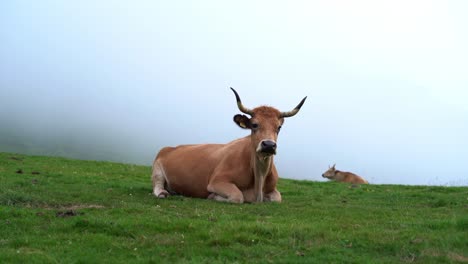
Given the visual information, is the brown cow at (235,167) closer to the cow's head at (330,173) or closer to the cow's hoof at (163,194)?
the cow's hoof at (163,194)

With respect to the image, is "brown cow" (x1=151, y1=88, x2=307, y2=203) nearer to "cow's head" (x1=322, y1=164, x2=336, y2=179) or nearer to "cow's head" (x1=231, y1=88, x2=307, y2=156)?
"cow's head" (x1=231, y1=88, x2=307, y2=156)

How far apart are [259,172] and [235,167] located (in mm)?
776

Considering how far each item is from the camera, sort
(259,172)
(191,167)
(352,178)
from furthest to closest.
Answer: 1. (352,178)
2. (191,167)
3. (259,172)

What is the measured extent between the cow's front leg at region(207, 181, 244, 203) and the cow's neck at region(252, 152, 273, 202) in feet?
1.76

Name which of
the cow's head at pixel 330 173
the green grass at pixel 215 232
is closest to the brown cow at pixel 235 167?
the green grass at pixel 215 232

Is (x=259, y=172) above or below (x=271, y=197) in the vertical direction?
above

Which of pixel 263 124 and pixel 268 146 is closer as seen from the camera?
pixel 268 146

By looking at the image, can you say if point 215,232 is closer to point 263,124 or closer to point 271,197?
point 263,124

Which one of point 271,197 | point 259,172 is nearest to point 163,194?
Answer: point 259,172

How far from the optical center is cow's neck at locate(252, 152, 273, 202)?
13.7 meters

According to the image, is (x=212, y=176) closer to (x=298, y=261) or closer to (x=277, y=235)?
(x=277, y=235)

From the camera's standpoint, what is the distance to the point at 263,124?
44.0 ft

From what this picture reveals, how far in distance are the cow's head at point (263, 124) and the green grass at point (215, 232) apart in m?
1.39

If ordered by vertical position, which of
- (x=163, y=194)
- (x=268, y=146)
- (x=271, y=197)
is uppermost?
(x=268, y=146)
